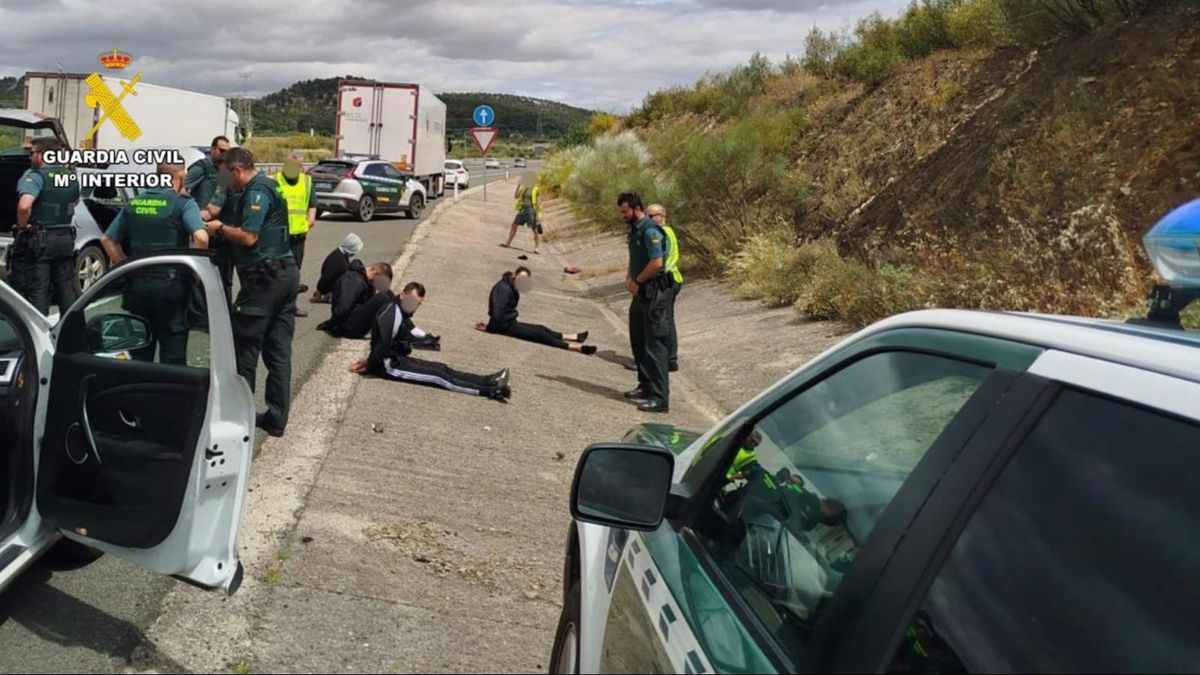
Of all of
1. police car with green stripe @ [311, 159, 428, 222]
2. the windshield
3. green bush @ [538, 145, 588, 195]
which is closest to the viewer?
the windshield

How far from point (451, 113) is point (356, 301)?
12501cm

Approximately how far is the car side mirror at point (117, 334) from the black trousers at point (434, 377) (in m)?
5.02

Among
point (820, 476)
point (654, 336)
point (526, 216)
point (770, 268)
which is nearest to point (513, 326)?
point (654, 336)

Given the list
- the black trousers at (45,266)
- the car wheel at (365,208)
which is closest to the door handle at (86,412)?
the black trousers at (45,266)

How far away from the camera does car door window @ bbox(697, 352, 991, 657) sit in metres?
1.91

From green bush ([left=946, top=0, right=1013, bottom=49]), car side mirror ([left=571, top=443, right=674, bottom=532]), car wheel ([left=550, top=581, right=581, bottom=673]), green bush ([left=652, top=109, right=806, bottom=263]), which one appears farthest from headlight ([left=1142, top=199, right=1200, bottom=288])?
green bush ([left=946, top=0, right=1013, bottom=49])

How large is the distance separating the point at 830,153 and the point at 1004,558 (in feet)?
67.2

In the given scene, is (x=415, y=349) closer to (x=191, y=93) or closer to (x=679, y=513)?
(x=679, y=513)

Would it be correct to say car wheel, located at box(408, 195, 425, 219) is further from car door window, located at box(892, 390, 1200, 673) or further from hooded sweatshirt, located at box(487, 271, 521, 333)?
car door window, located at box(892, 390, 1200, 673)

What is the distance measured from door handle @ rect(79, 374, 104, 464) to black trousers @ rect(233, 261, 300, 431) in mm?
2754

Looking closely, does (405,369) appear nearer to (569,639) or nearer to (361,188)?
(569,639)

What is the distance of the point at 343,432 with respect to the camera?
758 cm

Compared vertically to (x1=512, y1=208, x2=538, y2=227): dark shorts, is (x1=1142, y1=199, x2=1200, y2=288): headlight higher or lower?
higher

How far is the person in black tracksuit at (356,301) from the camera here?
1088cm
